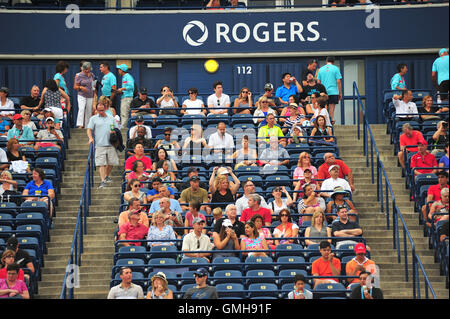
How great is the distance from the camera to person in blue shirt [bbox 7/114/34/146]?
69.6 feet

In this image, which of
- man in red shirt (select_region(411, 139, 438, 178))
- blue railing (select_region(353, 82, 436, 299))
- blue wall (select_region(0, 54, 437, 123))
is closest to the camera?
blue railing (select_region(353, 82, 436, 299))

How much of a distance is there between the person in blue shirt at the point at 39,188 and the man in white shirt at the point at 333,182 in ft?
16.2

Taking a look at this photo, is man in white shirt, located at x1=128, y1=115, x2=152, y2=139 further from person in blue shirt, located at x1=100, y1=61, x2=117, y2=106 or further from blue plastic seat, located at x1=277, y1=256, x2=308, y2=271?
blue plastic seat, located at x1=277, y1=256, x2=308, y2=271

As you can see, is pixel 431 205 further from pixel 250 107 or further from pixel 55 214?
pixel 55 214

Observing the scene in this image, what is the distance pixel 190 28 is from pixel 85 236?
858 cm

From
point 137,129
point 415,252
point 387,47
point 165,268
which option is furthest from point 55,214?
point 387,47

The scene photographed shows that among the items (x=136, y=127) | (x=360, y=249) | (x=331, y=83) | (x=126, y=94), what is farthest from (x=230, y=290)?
(x=331, y=83)

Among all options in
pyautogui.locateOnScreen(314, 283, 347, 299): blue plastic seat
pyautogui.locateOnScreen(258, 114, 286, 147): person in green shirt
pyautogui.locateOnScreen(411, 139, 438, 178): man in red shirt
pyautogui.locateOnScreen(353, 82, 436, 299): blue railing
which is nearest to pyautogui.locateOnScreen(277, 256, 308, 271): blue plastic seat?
pyautogui.locateOnScreen(314, 283, 347, 299): blue plastic seat

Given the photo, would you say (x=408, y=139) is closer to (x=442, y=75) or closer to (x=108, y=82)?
(x=442, y=75)

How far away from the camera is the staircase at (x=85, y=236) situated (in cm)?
1797

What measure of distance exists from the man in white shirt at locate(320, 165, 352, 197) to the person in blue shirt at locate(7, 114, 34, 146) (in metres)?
6.14

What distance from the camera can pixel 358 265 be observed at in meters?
16.6

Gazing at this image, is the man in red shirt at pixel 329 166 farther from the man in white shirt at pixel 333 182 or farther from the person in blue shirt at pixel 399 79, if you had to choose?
the person in blue shirt at pixel 399 79

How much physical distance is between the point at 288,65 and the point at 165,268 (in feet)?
34.7
